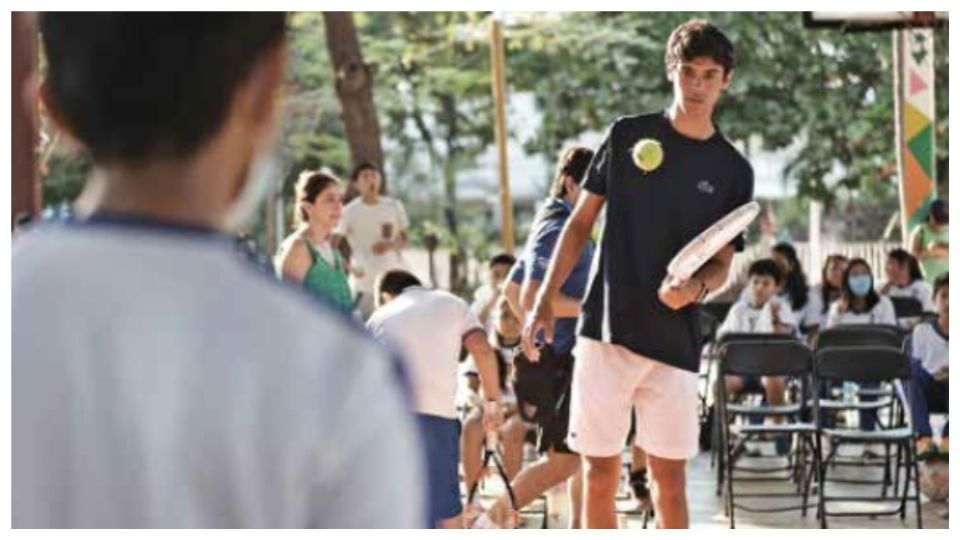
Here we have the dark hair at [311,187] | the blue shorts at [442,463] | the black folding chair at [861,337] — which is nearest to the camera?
the blue shorts at [442,463]

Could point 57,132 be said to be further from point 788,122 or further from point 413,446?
point 788,122

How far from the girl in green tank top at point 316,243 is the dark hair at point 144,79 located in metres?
4.80

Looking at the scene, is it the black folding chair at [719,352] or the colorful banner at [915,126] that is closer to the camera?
the black folding chair at [719,352]

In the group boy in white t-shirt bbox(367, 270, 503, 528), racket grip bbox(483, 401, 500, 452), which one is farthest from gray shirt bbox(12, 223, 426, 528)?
racket grip bbox(483, 401, 500, 452)

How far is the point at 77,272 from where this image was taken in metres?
1.46

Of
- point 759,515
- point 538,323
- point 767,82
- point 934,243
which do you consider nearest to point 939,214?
point 934,243

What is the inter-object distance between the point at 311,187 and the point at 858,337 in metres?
4.42

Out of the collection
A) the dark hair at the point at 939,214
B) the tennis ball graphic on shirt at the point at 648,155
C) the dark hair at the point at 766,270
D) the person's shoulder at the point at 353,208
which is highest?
the tennis ball graphic on shirt at the point at 648,155

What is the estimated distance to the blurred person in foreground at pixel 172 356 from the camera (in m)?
1.44

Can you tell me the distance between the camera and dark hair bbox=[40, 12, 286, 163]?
1518mm

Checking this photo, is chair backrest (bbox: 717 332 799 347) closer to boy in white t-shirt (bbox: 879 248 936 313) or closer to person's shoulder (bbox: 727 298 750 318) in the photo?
person's shoulder (bbox: 727 298 750 318)

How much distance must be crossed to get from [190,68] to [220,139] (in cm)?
6

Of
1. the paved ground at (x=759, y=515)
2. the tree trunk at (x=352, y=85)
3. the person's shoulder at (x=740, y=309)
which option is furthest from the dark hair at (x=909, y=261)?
the tree trunk at (x=352, y=85)

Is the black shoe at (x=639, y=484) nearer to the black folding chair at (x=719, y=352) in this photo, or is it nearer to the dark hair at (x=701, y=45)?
the black folding chair at (x=719, y=352)
